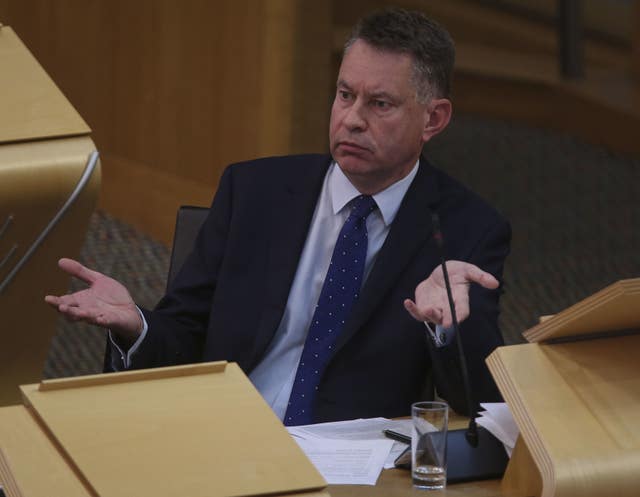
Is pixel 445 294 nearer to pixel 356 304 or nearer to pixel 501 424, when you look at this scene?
pixel 501 424

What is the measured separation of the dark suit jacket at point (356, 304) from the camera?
8.33 ft

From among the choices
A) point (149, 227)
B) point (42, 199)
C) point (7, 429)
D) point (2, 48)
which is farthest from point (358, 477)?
point (149, 227)

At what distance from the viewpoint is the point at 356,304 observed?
2572 millimetres

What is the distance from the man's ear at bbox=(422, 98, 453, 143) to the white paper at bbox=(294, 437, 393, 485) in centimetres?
80

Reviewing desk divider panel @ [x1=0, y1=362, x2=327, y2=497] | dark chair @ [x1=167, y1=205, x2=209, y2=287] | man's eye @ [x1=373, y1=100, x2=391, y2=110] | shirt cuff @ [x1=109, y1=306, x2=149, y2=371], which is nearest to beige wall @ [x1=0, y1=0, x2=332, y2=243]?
dark chair @ [x1=167, y1=205, x2=209, y2=287]

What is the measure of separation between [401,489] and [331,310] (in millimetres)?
708

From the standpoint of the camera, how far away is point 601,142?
684 centimetres

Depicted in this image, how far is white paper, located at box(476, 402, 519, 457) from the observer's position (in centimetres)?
203

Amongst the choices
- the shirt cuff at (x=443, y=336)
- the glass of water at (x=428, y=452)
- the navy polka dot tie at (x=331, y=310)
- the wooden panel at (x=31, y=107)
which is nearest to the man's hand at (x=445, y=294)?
the shirt cuff at (x=443, y=336)

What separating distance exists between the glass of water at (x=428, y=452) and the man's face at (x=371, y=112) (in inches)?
28.8

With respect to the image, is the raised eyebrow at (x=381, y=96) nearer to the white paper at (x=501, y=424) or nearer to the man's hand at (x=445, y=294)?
the man's hand at (x=445, y=294)

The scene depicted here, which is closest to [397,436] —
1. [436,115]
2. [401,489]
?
[401,489]

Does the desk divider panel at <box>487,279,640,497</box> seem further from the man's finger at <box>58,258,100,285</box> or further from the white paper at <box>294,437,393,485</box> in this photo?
the man's finger at <box>58,258,100,285</box>

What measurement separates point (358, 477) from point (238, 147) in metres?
3.11
